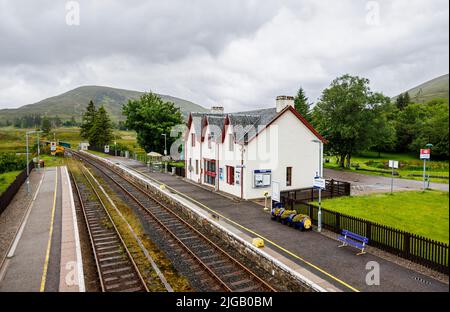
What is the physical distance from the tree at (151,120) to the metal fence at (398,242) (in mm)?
41157

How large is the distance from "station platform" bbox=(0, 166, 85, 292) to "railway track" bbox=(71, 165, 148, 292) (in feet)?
3.51

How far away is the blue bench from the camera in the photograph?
14244 millimetres

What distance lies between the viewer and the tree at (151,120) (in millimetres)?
54781

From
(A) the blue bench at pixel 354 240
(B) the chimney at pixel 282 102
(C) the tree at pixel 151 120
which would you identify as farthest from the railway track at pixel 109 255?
(C) the tree at pixel 151 120

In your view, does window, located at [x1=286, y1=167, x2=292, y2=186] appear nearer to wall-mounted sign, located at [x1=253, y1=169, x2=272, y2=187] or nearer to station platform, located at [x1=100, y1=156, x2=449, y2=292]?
wall-mounted sign, located at [x1=253, y1=169, x2=272, y2=187]

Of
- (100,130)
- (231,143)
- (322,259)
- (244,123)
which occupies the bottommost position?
(322,259)

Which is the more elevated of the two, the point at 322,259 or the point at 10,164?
the point at 10,164

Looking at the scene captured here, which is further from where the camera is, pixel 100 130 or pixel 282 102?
pixel 100 130

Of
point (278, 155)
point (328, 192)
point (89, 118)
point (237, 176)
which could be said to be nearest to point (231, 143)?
point (237, 176)

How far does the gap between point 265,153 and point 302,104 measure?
49.7 metres

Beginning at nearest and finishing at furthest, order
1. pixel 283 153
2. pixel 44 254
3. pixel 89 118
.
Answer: pixel 44 254 → pixel 283 153 → pixel 89 118

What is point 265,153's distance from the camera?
90.1ft

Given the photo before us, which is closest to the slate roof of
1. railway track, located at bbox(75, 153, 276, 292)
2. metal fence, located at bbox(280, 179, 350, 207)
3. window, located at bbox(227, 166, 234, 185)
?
window, located at bbox(227, 166, 234, 185)

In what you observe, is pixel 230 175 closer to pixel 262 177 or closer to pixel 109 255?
pixel 262 177
